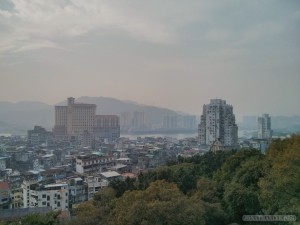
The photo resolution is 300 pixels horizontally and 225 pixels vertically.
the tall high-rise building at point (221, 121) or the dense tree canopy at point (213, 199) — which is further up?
the tall high-rise building at point (221, 121)

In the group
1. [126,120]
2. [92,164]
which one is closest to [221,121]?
[92,164]

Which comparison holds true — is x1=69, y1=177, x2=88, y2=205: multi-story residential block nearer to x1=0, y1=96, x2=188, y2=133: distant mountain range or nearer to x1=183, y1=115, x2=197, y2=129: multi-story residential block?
x1=0, y1=96, x2=188, y2=133: distant mountain range

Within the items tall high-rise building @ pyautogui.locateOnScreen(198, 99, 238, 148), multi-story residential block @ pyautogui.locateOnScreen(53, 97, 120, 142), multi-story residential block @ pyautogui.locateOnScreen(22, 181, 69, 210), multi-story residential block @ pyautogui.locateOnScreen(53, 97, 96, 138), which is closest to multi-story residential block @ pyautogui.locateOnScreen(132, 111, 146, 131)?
multi-story residential block @ pyautogui.locateOnScreen(53, 97, 120, 142)

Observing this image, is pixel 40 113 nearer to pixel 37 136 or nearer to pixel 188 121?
pixel 37 136

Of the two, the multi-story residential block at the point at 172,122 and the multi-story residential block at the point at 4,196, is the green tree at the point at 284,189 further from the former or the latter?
the multi-story residential block at the point at 172,122

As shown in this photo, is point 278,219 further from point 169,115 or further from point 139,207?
point 169,115

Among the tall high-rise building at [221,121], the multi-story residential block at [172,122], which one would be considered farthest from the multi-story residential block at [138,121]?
the tall high-rise building at [221,121]
